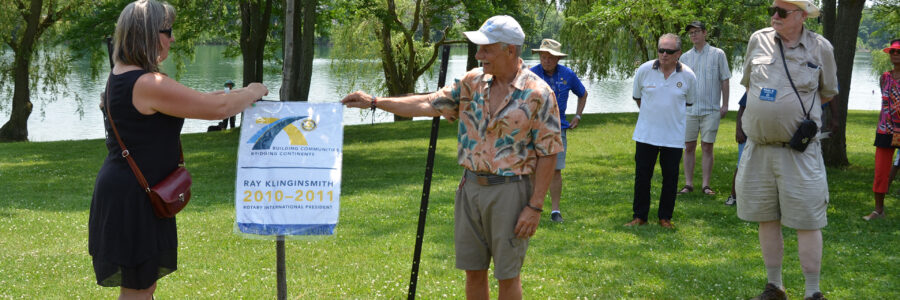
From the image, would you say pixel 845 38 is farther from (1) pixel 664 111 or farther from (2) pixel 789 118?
(2) pixel 789 118

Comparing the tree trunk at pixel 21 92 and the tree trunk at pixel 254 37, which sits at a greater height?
the tree trunk at pixel 254 37

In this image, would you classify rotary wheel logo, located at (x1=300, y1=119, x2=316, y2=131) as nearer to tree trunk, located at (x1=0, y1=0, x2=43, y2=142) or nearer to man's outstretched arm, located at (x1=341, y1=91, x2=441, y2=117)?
man's outstretched arm, located at (x1=341, y1=91, x2=441, y2=117)

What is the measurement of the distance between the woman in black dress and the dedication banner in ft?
1.27

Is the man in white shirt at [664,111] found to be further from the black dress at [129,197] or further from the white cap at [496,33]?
the black dress at [129,197]

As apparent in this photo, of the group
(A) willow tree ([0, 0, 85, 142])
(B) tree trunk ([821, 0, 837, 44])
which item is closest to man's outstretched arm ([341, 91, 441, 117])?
(B) tree trunk ([821, 0, 837, 44])

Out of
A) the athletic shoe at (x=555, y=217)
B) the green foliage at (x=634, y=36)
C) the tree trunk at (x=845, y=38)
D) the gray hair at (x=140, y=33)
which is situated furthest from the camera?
the green foliage at (x=634, y=36)

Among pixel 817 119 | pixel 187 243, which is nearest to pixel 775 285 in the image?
pixel 817 119

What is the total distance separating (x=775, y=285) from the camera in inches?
217

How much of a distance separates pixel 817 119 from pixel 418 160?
10509mm

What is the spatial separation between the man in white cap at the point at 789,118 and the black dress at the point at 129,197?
3.57m

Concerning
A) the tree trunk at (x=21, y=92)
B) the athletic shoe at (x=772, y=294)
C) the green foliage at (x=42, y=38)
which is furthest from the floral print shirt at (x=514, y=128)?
the tree trunk at (x=21, y=92)

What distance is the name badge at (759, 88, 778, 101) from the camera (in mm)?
5129

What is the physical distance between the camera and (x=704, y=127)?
9.49 m

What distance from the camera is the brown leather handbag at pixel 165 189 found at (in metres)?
3.64
